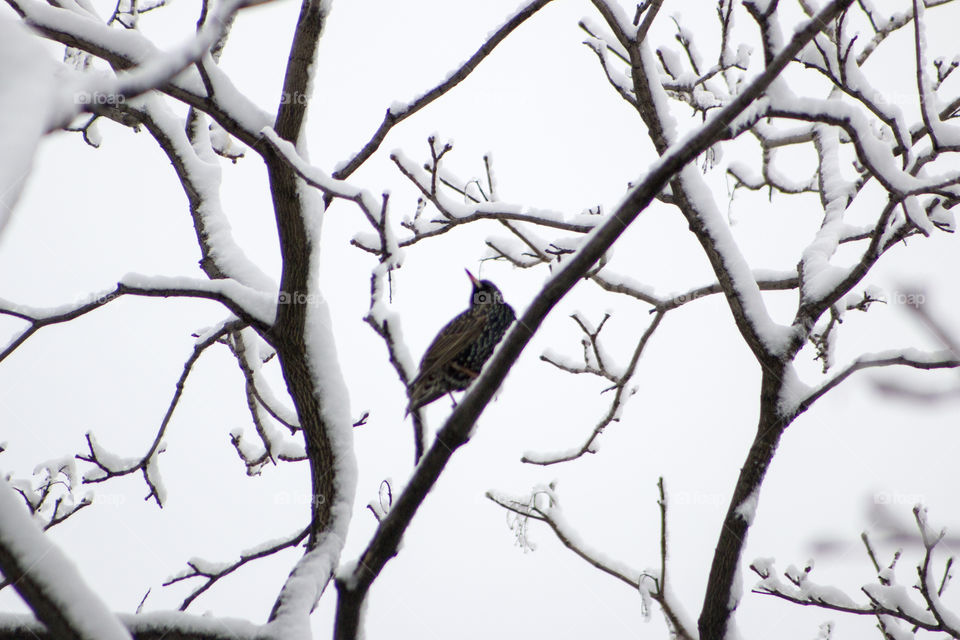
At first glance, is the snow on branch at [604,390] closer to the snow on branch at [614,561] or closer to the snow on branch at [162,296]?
the snow on branch at [614,561]

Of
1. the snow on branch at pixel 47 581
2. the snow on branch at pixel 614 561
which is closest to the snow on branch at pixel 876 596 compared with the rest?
the snow on branch at pixel 614 561

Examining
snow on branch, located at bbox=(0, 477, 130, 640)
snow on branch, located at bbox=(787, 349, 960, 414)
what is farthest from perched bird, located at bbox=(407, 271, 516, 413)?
snow on branch, located at bbox=(0, 477, 130, 640)

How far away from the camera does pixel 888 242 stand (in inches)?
104

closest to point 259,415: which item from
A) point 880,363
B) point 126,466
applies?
point 126,466

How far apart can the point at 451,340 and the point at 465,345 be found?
0.26 ft

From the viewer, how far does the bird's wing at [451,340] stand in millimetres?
3375

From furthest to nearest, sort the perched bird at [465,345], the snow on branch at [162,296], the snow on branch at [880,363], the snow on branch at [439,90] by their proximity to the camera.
Answer: the perched bird at [465,345] → the snow on branch at [439,90] → the snow on branch at [162,296] → the snow on branch at [880,363]

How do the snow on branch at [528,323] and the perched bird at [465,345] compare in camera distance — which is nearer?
the snow on branch at [528,323]

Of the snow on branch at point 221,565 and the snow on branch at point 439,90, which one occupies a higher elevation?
the snow on branch at point 439,90

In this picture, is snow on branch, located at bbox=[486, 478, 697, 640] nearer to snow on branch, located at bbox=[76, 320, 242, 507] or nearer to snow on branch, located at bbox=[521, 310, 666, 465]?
snow on branch, located at bbox=[521, 310, 666, 465]

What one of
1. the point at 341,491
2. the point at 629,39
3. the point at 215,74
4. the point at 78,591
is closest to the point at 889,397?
the point at 78,591

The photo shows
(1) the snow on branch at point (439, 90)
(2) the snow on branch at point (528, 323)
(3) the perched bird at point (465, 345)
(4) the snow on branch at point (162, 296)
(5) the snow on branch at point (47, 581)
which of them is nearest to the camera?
(5) the snow on branch at point (47, 581)

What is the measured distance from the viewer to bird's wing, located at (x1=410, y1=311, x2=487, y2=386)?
11.1 ft

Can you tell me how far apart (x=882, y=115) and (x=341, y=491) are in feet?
7.96
